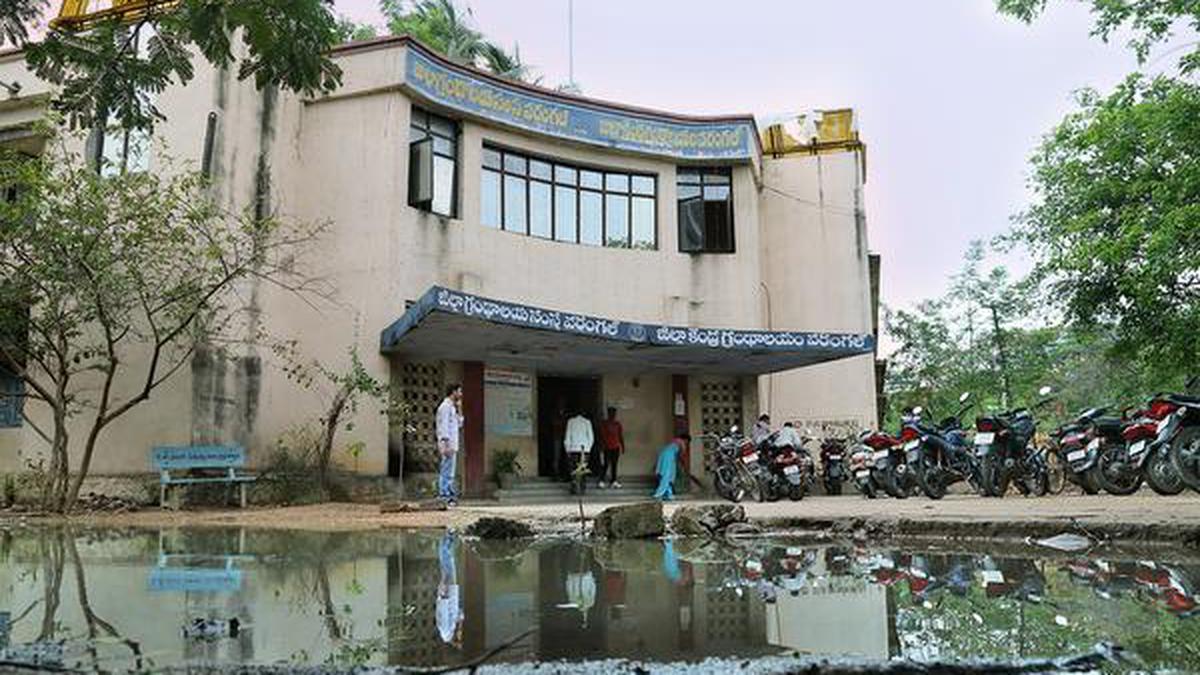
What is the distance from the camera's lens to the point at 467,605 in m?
3.79

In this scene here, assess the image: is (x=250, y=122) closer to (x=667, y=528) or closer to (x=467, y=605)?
(x=667, y=528)

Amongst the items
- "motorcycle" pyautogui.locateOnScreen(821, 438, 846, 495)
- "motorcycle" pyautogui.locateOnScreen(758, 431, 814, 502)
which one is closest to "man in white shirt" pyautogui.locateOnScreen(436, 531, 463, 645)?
"motorcycle" pyautogui.locateOnScreen(758, 431, 814, 502)

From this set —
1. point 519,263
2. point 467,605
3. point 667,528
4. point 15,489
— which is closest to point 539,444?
point 519,263

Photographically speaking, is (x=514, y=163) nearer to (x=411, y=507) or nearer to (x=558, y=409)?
(x=558, y=409)

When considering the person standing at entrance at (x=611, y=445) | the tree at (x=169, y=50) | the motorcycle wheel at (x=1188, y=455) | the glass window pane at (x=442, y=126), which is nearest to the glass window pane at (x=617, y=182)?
the glass window pane at (x=442, y=126)

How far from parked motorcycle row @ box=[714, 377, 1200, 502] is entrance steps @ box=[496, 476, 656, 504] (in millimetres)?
2129

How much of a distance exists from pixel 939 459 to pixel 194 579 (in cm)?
962

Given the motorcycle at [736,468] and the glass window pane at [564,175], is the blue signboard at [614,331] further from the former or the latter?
the glass window pane at [564,175]

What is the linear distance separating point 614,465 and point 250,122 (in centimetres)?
804

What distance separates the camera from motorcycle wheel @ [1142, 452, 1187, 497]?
8.99 meters

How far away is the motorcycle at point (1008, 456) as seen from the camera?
36.5 ft

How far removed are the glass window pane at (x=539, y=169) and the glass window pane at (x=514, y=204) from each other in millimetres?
286

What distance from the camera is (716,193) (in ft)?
58.7

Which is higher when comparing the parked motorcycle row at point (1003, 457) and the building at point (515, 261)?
the building at point (515, 261)
